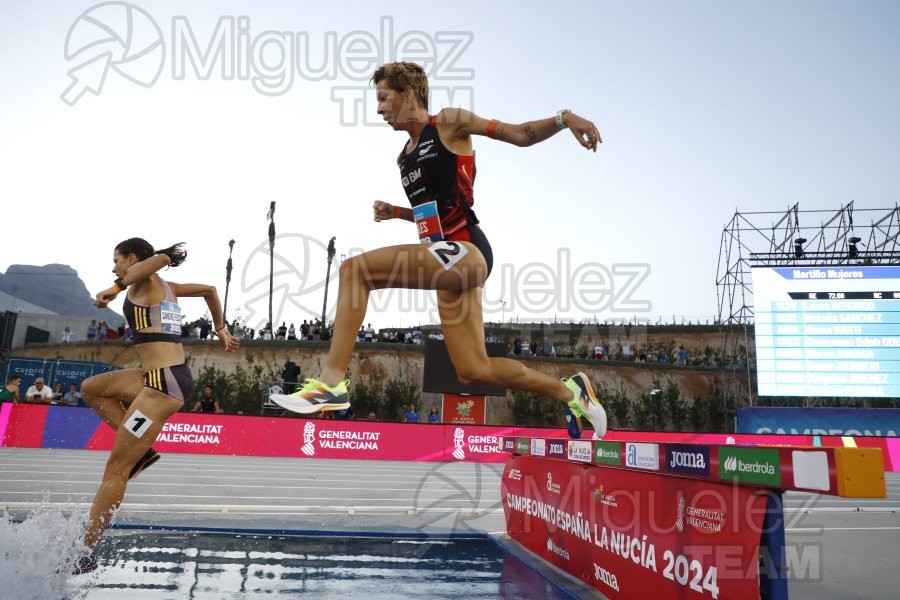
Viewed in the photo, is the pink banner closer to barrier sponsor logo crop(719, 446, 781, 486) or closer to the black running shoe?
the black running shoe

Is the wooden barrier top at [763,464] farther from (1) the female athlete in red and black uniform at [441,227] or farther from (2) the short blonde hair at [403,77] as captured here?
(2) the short blonde hair at [403,77]

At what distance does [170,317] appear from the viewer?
4.77m

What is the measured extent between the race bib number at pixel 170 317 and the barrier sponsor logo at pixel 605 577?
3.73 m

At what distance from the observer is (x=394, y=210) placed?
411cm

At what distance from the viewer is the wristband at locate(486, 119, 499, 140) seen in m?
3.32

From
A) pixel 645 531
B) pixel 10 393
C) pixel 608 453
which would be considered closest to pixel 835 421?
pixel 608 453

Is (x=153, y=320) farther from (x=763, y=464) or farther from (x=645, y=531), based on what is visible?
(x=763, y=464)

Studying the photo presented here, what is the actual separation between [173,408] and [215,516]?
8.60ft

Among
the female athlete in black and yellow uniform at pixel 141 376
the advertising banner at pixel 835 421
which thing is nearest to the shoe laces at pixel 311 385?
the female athlete in black and yellow uniform at pixel 141 376

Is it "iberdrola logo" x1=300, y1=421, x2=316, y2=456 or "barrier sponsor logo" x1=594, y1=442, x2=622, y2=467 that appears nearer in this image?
"barrier sponsor logo" x1=594, y1=442, x2=622, y2=467

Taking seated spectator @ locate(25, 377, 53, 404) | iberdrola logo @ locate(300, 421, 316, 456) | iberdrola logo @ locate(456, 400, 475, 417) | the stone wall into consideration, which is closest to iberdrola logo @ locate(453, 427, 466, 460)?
iberdrola logo @ locate(300, 421, 316, 456)

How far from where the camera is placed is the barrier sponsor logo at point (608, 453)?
159 inches

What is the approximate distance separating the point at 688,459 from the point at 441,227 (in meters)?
1.94

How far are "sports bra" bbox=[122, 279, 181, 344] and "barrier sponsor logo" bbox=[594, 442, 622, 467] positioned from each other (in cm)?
339
